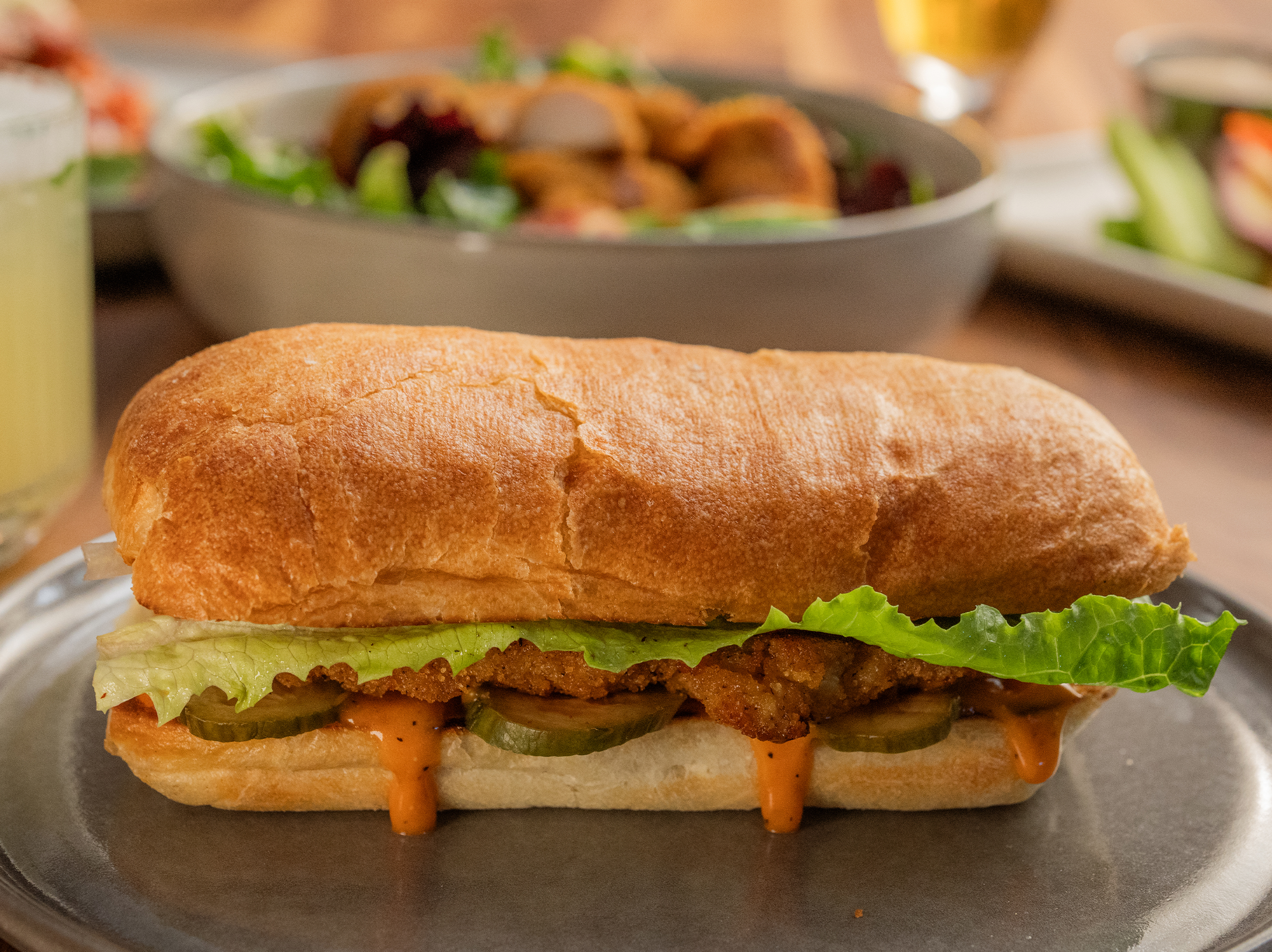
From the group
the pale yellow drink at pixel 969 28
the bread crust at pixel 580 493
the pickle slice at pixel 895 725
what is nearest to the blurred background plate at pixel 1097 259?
the pale yellow drink at pixel 969 28

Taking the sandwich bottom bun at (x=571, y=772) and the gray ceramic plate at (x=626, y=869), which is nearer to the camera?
the gray ceramic plate at (x=626, y=869)

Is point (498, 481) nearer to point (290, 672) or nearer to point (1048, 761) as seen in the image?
point (290, 672)

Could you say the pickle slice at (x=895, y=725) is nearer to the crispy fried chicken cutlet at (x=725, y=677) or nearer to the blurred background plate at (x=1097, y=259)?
the crispy fried chicken cutlet at (x=725, y=677)

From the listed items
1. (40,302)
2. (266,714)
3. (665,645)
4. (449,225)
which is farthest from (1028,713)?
(40,302)

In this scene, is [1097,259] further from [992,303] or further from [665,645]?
[665,645]

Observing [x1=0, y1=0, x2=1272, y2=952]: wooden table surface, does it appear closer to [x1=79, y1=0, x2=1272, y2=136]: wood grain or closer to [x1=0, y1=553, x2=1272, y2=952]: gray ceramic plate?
[x1=79, y1=0, x2=1272, y2=136]: wood grain

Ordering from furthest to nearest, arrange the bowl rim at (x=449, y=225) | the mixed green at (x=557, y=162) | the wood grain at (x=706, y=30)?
the wood grain at (x=706, y=30) < the mixed green at (x=557, y=162) < the bowl rim at (x=449, y=225)
